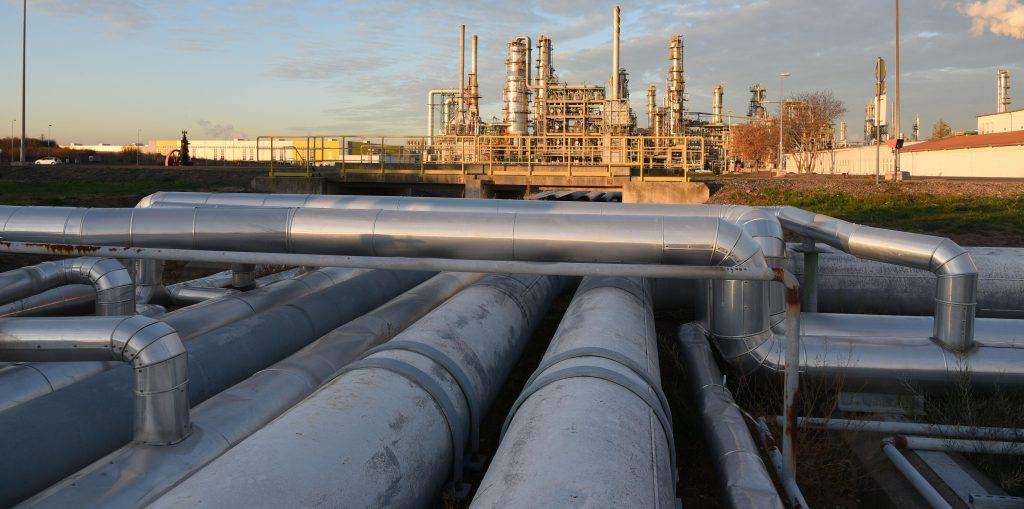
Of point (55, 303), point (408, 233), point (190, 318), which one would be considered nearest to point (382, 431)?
point (408, 233)

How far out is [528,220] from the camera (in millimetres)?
5684

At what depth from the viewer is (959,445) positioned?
4.86m

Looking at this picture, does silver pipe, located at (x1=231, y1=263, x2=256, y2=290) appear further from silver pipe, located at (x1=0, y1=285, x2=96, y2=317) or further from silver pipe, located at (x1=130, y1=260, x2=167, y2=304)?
silver pipe, located at (x1=0, y1=285, x2=96, y2=317)

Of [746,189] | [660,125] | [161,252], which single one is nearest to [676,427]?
[161,252]

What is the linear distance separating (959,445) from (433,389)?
356cm

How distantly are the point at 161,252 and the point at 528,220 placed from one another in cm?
262

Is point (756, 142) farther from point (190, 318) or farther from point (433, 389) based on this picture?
point (433, 389)

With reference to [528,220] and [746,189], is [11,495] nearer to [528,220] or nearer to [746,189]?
[528,220]

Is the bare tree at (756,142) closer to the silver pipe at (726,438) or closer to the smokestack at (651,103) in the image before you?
the smokestack at (651,103)

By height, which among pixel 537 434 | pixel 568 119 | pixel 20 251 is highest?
pixel 568 119

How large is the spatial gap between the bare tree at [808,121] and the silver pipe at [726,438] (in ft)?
168

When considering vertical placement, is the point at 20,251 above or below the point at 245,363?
above

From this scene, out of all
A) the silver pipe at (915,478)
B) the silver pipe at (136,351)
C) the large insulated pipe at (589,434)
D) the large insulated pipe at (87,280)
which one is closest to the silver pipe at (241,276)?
the large insulated pipe at (87,280)

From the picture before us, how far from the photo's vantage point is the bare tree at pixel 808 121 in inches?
2105
